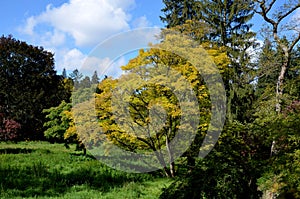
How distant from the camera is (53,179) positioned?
7105 mm

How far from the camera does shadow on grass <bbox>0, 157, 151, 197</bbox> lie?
616 centimetres

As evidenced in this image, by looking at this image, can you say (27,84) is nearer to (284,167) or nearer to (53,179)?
(53,179)

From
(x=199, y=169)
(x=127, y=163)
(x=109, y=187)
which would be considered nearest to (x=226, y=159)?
(x=199, y=169)

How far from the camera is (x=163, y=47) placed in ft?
24.9

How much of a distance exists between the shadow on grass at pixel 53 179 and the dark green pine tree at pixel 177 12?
11.3m


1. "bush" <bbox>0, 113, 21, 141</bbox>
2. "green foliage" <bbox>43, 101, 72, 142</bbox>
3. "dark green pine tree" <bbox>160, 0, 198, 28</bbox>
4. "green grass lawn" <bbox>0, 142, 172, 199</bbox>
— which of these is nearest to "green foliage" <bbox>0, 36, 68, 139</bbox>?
"bush" <bbox>0, 113, 21, 141</bbox>

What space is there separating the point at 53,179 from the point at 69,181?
38cm

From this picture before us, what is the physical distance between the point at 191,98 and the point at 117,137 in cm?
226

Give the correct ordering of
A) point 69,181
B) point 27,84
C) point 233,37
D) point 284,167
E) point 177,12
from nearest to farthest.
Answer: point 284,167 < point 69,181 < point 233,37 < point 177,12 < point 27,84

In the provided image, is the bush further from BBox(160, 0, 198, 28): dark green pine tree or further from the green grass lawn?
BBox(160, 0, 198, 28): dark green pine tree

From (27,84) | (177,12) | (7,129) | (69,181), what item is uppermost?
(177,12)

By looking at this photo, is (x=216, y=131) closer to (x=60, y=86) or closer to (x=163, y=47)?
(x=163, y=47)

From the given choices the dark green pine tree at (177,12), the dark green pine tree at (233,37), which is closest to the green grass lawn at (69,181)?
the dark green pine tree at (233,37)

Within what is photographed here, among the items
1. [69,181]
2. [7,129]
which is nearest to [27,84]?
[7,129]
